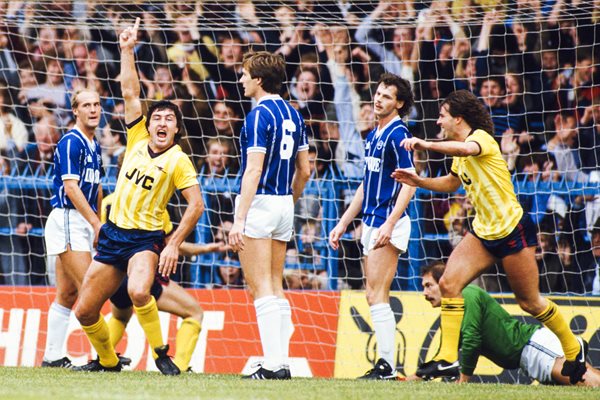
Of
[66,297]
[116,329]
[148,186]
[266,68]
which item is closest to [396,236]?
[266,68]

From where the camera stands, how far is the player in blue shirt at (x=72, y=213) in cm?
795

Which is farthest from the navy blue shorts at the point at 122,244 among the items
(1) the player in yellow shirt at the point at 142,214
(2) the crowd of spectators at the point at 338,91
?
(2) the crowd of spectators at the point at 338,91

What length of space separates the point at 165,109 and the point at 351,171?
12.9ft

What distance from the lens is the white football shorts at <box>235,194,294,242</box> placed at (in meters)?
6.78

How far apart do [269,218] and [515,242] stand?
1598mm

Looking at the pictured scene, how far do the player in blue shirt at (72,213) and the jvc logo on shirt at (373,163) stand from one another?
6.55ft

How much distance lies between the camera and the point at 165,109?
7.20m

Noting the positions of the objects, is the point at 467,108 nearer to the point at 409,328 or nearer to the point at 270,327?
the point at 270,327

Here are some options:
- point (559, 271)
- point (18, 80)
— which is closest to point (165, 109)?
point (559, 271)

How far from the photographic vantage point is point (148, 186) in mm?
7125

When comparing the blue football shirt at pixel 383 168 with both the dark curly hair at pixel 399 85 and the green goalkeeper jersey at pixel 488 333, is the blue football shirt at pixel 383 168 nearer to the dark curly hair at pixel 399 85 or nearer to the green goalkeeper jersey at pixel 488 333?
the dark curly hair at pixel 399 85

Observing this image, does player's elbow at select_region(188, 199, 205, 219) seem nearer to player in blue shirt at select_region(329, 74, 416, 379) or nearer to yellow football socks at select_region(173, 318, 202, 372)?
player in blue shirt at select_region(329, 74, 416, 379)

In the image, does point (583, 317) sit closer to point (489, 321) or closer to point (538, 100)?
point (489, 321)

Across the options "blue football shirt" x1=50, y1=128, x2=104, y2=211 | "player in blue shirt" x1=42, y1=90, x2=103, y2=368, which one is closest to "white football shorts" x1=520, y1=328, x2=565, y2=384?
"player in blue shirt" x1=42, y1=90, x2=103, y2=368
